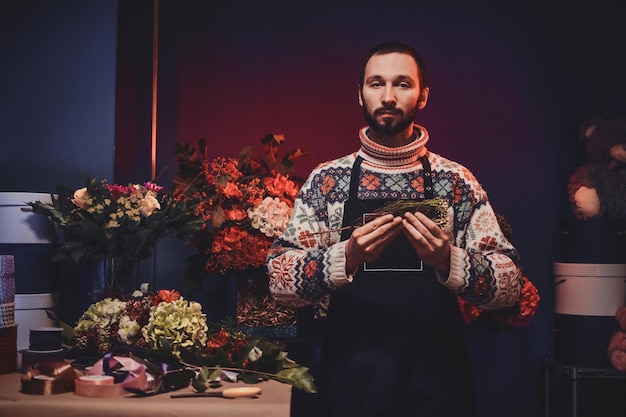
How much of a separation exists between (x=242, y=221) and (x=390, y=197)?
0.63 m

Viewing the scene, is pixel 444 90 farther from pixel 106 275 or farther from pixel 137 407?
pixel 137 407

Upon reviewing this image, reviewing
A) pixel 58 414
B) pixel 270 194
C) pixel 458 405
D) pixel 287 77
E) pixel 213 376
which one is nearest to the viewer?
pixel 58 414

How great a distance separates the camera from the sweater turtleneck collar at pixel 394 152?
2262 millimetres

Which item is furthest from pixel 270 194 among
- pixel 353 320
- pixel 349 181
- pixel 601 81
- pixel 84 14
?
pixel 601 81

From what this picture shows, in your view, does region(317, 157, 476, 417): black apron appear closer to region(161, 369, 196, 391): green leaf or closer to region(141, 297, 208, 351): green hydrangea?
region(141, 297, 208, 351): green hydrangea

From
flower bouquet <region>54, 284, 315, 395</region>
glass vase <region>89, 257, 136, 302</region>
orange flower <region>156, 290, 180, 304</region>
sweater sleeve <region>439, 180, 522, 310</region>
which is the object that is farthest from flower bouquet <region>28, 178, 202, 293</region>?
sweater sleeve <region>439, 180, 522, 310</region>

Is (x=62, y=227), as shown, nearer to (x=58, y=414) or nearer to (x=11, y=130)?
(x=11, y=130)

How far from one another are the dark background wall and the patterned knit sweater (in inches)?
40.0

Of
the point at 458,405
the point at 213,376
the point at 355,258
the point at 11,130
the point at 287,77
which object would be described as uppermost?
the point at 287,77

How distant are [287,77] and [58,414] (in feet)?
6.79

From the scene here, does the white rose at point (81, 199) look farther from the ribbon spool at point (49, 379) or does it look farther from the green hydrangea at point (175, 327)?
the ribbon spool at point (49, 379)

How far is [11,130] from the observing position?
2.79 metres

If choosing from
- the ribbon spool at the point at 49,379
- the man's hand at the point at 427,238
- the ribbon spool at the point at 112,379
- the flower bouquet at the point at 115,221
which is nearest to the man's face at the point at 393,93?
the man's hand at the point at 427,238

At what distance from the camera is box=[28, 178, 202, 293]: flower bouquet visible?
7.42 feet
